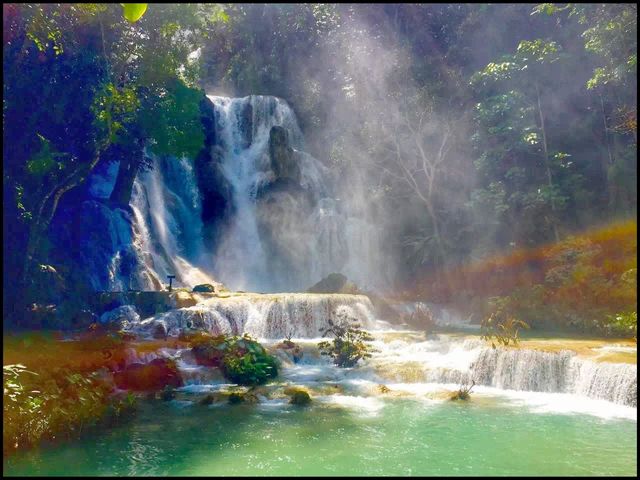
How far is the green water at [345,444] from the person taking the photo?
859 cm

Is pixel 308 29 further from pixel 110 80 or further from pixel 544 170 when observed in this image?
pixel 110 80

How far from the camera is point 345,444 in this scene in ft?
31.7

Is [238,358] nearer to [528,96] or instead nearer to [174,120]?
[174,120]

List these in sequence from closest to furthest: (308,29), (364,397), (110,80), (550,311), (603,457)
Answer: (603,457), (364,397), (110,80), (550,311), (308,29)

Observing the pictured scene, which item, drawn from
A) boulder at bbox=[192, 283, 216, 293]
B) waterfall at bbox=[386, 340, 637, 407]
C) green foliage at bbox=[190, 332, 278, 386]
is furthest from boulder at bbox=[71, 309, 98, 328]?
waterfall at bbox=[386, 340, 637, 407]

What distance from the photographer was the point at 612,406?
1226 centimetres

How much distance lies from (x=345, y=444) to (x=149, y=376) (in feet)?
21.0

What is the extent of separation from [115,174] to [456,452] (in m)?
23.0

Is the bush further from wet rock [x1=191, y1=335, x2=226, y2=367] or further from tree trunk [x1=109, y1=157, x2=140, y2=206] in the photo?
tree trunk [x1=109, y1=157, x2=140, y2=206]

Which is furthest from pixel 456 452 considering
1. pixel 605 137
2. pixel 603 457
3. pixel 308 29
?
pixel 308 29

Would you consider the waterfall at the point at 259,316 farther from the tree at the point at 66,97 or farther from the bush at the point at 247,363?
the tree at the point at 66,97

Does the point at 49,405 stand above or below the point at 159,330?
below

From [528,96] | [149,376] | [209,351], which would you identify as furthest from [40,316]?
[528,96]

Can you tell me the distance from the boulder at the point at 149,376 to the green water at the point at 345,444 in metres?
1.40
